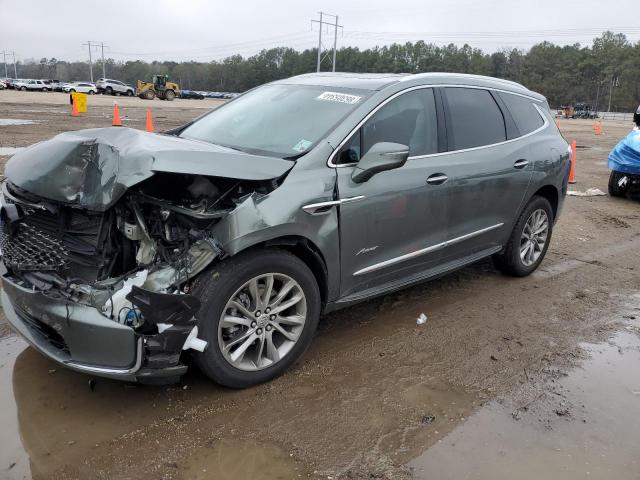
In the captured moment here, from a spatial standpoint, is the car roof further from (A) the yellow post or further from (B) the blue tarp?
(A) the yellow post

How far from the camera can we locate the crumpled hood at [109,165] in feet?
9.25

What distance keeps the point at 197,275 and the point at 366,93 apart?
1806 mm

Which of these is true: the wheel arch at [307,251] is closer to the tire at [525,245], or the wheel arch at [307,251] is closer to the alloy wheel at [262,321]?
the alloy wheel at [262,321]

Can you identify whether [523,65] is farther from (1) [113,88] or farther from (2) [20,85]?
(2) [20,85]

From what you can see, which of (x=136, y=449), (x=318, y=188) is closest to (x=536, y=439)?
(x=318, y=188)

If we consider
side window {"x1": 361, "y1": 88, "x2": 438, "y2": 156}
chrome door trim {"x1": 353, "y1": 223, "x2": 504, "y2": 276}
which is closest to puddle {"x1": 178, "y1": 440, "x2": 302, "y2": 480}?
chrome door trim {"x1": 353, "y1": 223, "x2": 504, "y2": 276}

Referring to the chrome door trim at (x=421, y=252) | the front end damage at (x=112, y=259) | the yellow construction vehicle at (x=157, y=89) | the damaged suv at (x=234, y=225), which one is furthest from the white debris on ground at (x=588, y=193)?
the yellow construction vehicle at (x=157, y=89)

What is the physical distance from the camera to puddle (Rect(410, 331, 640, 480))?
2.71m

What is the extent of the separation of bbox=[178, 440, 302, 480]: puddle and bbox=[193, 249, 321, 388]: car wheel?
45cm

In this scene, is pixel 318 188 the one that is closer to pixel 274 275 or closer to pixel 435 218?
pixel 274 275

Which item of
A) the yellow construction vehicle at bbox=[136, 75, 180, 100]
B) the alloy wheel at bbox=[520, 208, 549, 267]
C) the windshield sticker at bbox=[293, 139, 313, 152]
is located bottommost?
the yellow construction vehicle at bbox=[136, 75, 180, 100]

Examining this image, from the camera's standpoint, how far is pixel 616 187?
999 centimetres

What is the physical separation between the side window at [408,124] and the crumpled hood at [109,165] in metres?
0.77

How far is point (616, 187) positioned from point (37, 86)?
64.3m
